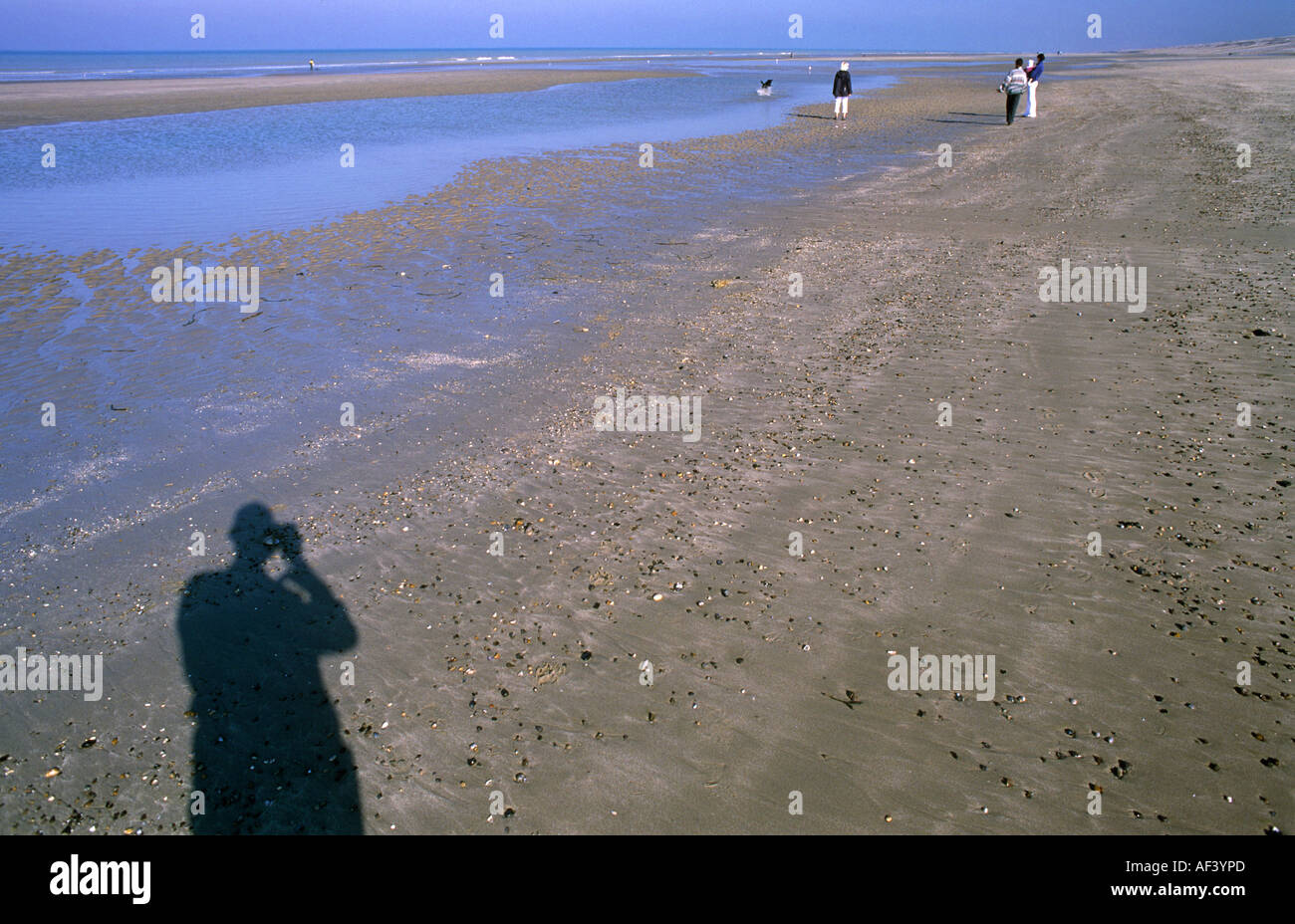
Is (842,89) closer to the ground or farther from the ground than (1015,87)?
farther from the ground

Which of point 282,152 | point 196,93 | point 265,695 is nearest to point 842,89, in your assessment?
point 282,152

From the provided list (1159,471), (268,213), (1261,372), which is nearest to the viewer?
(1159,471)

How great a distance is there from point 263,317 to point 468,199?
26.2ft

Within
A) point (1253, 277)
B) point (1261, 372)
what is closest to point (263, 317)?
point (1261, 372)

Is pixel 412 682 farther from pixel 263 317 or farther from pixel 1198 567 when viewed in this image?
pixel 263 317

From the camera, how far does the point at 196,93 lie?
155 ft

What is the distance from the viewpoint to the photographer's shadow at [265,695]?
3715 mm

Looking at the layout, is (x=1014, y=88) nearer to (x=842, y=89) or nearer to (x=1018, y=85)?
(x=1018, y=85)

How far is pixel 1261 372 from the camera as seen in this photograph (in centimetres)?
754

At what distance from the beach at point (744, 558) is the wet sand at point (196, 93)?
1298 inches

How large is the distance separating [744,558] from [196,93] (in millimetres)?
55896

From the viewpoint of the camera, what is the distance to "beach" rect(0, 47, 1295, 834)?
3.80 metres

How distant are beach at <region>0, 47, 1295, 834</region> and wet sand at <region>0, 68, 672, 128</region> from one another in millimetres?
32974

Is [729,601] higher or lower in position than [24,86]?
lower
